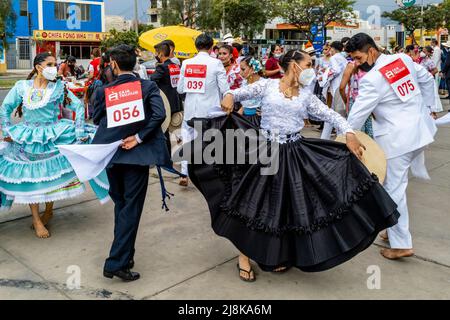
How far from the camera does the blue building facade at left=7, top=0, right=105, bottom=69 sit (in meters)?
43.0

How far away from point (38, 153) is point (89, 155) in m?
1.35

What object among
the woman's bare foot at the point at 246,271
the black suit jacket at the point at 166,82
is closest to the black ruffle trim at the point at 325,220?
the woman's bare foot at the point at 246,271

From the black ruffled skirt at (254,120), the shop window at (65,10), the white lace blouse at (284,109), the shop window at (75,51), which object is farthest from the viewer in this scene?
the shop window at (75,51)

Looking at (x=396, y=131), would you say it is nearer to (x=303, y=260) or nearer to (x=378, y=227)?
(x=378, y=227)

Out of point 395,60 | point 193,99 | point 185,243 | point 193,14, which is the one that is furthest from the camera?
point 193,14

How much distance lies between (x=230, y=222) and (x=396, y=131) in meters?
1.65

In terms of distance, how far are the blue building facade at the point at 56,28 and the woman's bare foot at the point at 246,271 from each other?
41.2 m

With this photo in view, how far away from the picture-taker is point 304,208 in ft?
11.2

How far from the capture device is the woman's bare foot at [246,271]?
3.71 m

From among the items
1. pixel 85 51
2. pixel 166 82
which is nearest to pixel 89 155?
pixel 166 82

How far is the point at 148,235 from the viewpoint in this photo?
465cm

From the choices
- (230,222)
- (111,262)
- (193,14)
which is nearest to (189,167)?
(230,222)

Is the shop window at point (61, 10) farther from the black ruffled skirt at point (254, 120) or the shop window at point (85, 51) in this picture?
the black ruffled skirt at point (254, 120)

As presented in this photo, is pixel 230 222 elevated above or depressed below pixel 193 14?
below
